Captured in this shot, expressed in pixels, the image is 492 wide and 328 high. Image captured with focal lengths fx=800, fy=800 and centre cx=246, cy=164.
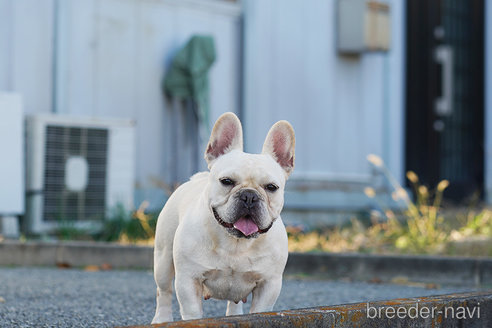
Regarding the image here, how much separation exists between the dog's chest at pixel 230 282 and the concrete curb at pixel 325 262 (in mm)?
2883

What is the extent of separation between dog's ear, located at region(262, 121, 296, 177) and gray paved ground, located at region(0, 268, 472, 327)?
1019 mm

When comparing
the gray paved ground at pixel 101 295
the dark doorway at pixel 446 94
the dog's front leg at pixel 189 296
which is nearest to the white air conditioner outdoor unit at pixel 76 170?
the gray paved ground at pixel 101 295

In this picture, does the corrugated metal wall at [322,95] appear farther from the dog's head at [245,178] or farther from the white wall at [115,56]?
the dog's head at [245,178]

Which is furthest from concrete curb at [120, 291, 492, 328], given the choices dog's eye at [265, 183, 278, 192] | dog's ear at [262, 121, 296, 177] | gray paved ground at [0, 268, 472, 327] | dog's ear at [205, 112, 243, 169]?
gray paved ground at [0, 268, 472, 327]

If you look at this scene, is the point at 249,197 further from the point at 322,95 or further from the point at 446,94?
the point at 446,94

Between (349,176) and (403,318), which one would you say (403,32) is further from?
(403,318)

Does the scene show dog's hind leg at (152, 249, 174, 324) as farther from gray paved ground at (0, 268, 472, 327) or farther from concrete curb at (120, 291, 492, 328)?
concrete curb at (120, 291, 492, 328)

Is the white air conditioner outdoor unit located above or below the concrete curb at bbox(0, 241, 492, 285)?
above

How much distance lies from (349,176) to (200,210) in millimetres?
7324

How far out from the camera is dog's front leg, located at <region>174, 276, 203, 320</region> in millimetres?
2967

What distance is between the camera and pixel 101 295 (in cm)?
454

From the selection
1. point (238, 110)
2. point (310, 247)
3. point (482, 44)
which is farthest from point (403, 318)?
point (482, 44)

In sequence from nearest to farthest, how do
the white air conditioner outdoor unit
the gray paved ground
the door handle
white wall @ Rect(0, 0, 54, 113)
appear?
the gray paved ground
the white air conditioner outdoor unit
white wall @ Rect(0, 0, 54, 113)
the door handle

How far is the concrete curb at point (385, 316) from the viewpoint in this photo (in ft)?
8.24
